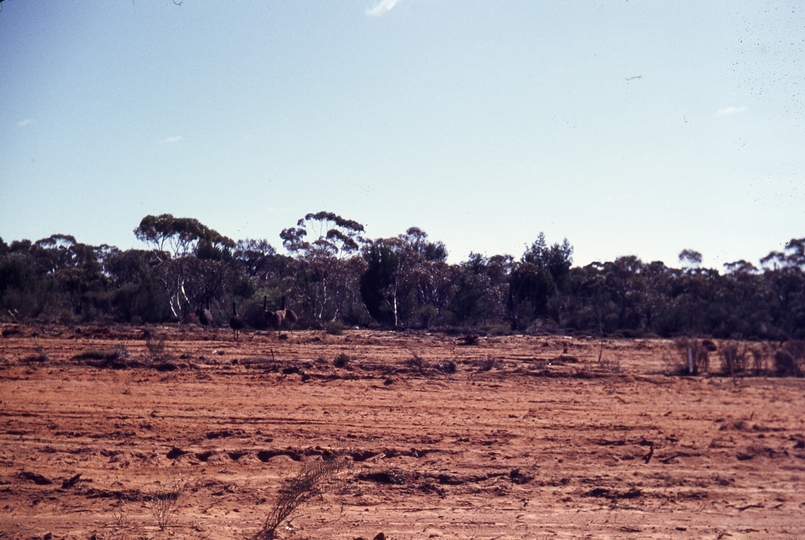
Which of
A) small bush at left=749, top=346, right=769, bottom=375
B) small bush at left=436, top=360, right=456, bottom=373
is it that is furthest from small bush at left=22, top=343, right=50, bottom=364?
small bush at left=749, top=346, right=769, bottom=375

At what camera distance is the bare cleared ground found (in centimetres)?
631

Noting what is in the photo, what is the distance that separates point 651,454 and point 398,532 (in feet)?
14.1

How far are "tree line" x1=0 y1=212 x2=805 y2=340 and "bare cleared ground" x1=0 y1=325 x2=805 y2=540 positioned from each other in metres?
22.7

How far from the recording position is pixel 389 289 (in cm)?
4394

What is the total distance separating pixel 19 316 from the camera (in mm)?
34281

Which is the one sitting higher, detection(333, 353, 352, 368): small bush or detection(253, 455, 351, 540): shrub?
detection(333, 353, 352, 368): small bush

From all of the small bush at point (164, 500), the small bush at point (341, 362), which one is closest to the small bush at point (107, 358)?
the small bush at point (341, 362)

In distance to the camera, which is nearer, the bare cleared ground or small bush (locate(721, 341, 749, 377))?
the bare cleared ground

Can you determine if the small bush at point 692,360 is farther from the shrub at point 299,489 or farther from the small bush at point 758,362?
the shrub at point 299,489

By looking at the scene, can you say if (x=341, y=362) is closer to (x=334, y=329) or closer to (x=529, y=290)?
(x=334, y=329)

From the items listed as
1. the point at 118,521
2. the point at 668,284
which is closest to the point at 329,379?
the point at 118,521

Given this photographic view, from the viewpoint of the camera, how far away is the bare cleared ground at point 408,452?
6309 mm

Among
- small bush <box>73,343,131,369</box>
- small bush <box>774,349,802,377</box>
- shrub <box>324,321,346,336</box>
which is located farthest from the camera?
shrub <box>324,321,346,336</box>

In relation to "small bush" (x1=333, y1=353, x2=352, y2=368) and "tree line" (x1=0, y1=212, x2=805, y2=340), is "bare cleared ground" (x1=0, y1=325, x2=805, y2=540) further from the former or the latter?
"tree line" (x1=0, y1=212, x2=805, y2=340)
